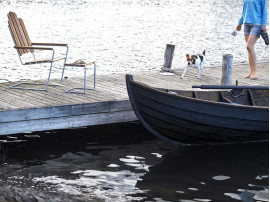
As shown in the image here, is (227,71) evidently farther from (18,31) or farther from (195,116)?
(18,31)

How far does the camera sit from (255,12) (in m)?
13.1

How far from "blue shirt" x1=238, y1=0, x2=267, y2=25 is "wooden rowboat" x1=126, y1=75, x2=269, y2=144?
232 centimetres

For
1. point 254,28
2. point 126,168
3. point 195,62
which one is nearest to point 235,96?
point 254,28

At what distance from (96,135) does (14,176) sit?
2.57 meters

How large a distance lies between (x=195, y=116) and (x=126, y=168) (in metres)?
1.42

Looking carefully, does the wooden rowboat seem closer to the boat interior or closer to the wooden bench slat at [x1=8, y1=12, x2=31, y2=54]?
the boat interior

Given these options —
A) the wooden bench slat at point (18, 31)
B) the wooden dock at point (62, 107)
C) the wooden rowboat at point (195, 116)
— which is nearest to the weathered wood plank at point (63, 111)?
the wooden dock at point (62, 107)


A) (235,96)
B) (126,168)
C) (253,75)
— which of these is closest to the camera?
(126,168)

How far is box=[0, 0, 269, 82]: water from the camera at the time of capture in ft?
67.2

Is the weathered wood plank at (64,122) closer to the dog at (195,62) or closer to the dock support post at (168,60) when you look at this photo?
the dog at (195,62)

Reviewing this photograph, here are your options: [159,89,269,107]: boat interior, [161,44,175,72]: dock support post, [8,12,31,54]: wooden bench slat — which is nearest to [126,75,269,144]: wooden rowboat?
[159,89,269,107]: boat interior

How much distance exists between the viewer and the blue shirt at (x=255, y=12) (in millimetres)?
12992

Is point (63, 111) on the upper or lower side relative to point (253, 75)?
lower

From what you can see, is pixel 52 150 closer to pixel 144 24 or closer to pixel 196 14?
pixel 144 24
